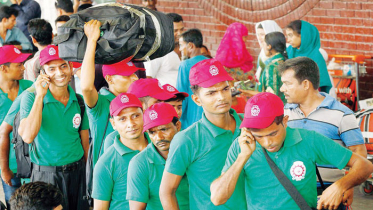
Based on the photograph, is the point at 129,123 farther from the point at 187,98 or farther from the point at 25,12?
the point at 25,12

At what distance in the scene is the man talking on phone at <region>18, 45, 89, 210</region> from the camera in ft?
16.1

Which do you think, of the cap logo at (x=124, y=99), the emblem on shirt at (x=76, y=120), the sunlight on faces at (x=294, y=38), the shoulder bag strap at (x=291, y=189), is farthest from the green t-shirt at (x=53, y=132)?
the sunlight on faces at (x=294, y=38)

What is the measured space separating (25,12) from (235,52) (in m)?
4.44

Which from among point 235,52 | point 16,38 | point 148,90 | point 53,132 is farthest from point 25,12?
point 148,90

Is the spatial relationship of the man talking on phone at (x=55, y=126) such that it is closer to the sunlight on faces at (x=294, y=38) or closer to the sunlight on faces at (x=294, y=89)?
the sunlight on faces at (x=294, y=89)

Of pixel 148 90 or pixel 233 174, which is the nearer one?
pixel 233 174

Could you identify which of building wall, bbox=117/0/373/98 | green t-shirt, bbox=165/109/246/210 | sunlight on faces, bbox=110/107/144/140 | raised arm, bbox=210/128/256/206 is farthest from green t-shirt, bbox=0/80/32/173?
building wall, bbox=117/0/373/98

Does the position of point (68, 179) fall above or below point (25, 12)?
below

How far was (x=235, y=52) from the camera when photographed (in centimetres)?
775

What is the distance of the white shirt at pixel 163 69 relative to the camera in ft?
23.4

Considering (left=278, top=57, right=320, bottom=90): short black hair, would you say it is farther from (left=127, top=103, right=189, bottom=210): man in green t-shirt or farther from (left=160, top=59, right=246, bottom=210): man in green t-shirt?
(left=127, top=103, right=189, bottom=210): man in green t-shirt

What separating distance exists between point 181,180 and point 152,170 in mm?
200

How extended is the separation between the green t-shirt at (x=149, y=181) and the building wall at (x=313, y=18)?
210 inches

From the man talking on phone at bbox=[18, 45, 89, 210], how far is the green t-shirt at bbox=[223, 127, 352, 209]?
206 centimetres
